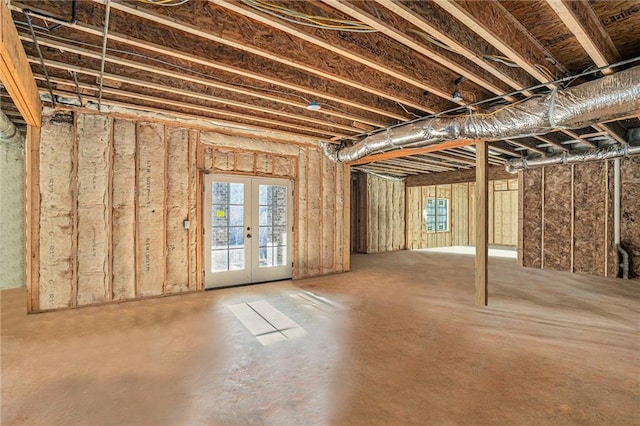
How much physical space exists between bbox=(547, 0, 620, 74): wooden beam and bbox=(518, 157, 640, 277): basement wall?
4.42 m

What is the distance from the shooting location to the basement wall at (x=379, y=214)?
9.50m

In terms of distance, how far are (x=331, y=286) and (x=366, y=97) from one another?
3.02 m

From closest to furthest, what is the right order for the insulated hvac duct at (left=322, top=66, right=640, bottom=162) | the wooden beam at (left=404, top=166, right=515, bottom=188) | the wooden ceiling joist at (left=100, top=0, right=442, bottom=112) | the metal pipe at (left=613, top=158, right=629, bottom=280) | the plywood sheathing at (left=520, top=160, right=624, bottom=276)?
1. the wooden ceiling joist at (left=100, top=0, right=442, bottom=112)
2. the insulated hvac duct at (left=322, top=66, right=640, bottom=162)
3. the metal pipe at (left=613, top=158, right=629, bottom=280)
4. the plywood sheathing at (left=520, top=160, right=624, bottom=276)
5. the wooden beam at (left=404, top=166, right=515, bottom=188)

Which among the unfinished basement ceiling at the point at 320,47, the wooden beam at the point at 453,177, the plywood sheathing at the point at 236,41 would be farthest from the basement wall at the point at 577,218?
the plywood sheathing at the point at 236,41

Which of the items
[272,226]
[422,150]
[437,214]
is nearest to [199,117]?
[272,226]

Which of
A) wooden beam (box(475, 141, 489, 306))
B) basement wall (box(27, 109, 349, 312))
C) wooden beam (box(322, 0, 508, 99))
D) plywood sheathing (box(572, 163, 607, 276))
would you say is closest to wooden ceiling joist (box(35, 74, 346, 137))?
basement wall (box(27, 109, 349, 312))

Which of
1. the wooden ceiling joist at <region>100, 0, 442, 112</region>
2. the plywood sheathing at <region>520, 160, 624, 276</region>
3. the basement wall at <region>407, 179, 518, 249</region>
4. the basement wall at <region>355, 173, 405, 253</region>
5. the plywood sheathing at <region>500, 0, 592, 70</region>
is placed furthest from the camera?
the basement wall at <region>407, 179, 518, 249</region>

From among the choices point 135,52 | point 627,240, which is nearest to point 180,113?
point 135,52

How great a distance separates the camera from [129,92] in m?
3.45

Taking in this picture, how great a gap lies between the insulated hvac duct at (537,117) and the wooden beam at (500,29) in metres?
0.45

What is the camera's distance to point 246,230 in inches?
200

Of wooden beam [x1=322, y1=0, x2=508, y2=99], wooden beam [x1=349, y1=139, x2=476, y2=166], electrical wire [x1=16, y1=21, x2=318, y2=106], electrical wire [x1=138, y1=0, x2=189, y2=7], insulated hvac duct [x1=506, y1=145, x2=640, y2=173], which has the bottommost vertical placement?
wooden beam [x1=349, y1=139, x2=476, y2=166]

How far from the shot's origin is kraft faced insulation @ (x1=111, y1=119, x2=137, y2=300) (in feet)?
13.5

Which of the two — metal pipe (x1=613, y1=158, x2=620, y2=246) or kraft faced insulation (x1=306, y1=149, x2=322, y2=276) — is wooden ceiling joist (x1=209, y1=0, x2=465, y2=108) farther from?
metal pipe (x1=613, y1=158, x2=620, y2=246)
